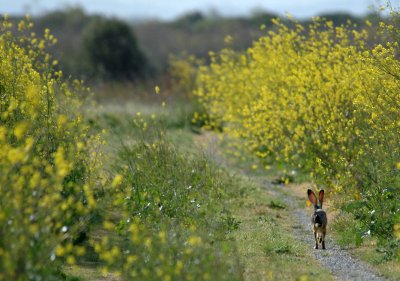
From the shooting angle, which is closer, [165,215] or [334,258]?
[334,258]

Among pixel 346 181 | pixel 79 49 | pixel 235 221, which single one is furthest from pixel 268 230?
pixel 79 49

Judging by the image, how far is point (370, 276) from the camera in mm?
11547

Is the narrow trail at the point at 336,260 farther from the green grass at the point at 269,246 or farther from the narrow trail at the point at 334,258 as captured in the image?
the green grass at the point at 269,246

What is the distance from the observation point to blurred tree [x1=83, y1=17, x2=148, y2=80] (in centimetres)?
4975

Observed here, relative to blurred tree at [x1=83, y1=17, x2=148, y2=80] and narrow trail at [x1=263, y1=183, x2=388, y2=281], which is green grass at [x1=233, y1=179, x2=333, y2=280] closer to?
narrow trail at [x1=263, y1=183, x2=388, y2=281]

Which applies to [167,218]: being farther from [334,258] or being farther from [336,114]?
[336,114]

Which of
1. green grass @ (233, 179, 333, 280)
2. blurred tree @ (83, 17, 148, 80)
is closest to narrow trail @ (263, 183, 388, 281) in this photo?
green grass @ (233, 179, 333, 280)

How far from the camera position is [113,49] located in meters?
50.4

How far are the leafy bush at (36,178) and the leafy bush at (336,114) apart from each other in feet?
13.8

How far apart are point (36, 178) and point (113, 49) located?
140 ft

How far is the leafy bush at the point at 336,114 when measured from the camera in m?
13.6

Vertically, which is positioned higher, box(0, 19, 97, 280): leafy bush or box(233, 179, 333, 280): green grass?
box(0, 19, 97, 280): leafy bush

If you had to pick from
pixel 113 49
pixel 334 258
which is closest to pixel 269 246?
pixel 334 258

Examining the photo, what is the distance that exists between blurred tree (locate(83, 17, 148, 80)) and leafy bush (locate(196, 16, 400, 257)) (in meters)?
26.2
